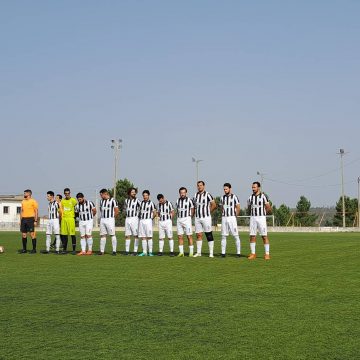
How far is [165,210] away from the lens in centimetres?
1841

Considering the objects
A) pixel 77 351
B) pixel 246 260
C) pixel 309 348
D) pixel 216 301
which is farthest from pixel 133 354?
pixel 246 260

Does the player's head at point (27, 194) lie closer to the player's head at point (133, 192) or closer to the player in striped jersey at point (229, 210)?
the player's head at point (133, 192)

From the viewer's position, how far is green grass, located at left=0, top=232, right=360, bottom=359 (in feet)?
17.4

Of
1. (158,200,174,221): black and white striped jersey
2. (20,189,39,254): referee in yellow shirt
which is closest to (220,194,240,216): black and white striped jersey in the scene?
(158,200,174,221): black and white striped jersey

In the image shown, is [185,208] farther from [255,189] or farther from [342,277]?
[342,277]

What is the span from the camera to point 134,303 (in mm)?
7906

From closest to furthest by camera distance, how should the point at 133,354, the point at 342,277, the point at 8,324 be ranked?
the point at 133,354 → the point at 8,324 → the point at 342,277

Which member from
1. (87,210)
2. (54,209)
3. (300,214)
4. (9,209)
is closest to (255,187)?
(87,210)

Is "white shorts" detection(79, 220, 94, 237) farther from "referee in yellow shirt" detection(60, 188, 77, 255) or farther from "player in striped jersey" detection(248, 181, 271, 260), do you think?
"player in striped jersey" detection(248, 181, 271, 260)

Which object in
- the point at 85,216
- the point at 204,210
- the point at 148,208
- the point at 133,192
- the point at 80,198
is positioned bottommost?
the point at 85,216

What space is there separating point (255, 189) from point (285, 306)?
8130 millimetres

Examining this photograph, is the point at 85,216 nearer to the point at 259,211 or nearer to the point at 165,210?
the point at 165,210

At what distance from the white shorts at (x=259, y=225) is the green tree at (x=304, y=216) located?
2325 inches

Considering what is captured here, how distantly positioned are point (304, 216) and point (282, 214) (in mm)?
4432
